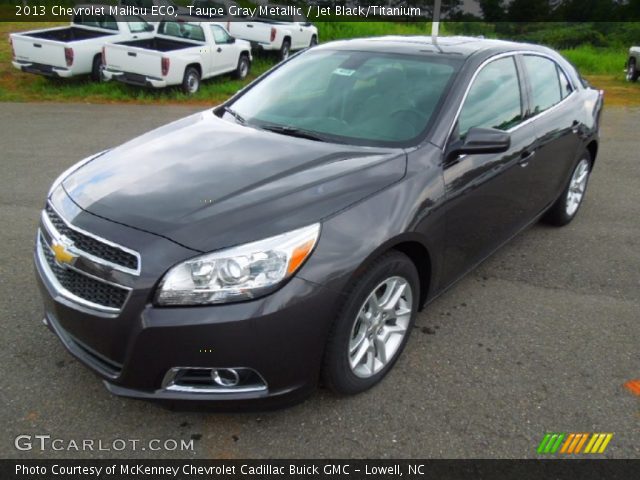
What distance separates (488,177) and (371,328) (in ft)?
4.30

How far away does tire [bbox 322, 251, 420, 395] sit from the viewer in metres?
2.66

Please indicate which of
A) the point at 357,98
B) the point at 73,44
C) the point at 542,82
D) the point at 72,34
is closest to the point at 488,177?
the point at 357,98

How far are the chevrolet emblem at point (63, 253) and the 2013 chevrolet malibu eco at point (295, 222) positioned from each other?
1cm

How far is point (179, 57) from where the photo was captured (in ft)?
38.5

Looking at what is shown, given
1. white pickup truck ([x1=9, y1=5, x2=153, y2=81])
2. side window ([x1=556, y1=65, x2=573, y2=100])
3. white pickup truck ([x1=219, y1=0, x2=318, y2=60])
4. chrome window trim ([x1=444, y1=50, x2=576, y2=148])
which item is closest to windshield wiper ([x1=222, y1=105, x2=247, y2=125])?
chrome window trim ([x1=444, y1=50, x2=576, y2=148])

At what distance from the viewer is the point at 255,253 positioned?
2.42 m

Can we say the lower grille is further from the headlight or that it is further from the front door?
the front door

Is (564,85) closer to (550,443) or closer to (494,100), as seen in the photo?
(494,100)

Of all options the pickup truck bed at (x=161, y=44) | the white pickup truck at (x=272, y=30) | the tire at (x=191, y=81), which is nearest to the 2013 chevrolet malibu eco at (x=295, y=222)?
the tire at (x=191, y=81)

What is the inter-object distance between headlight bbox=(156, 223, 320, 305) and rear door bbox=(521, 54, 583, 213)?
8.15 ft
